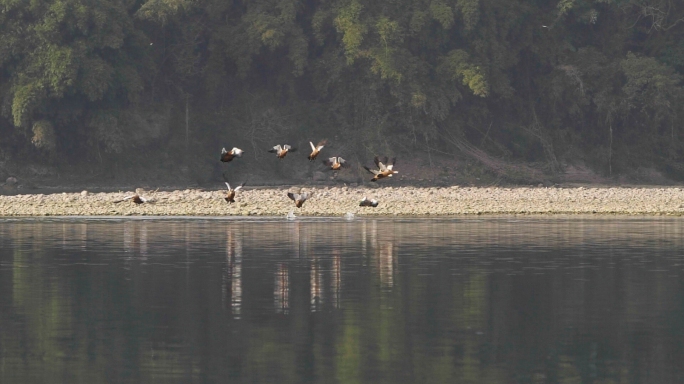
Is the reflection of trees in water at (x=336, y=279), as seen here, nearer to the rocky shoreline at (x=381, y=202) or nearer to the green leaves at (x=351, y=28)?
the rocky shoreline at (x=381, y=202)

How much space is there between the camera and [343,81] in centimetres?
6594

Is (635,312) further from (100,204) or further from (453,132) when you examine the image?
(453,132)

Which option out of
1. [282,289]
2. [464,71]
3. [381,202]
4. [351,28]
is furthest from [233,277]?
[464,71]

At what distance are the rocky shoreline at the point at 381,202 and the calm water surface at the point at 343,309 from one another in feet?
42.9

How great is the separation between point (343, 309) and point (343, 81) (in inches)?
1867

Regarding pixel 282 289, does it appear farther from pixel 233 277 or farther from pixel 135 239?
pixel 135 239

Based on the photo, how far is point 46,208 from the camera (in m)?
49.7

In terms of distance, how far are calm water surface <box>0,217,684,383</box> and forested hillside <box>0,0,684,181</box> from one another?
2623cm

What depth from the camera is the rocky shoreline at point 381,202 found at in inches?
1874

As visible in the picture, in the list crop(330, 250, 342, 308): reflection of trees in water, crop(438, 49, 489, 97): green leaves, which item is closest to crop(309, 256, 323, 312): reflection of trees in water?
crop(330, 250, 342, 308): reflection of trees in water

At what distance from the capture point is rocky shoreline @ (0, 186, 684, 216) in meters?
47.6

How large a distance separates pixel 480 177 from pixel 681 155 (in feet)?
40.1

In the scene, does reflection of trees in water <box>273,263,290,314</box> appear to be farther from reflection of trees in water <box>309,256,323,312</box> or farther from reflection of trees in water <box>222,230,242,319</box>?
reflection of trees in water <box>222,230,242,319</box>

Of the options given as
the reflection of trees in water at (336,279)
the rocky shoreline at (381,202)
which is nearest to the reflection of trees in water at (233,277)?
the reflection of trees in water at (336,279)
